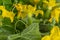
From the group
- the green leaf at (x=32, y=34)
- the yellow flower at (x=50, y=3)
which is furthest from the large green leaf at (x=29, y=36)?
the yellow flower at (x=50, y=3)

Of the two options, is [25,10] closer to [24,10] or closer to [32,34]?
[24,10]

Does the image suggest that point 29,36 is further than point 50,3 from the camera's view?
No

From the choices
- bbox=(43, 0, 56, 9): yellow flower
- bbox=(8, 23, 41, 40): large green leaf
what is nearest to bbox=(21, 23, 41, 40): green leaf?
bbox=(8, 23, 41, 40): large green leaf

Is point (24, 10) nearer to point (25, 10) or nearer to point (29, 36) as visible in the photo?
point (25, 10)

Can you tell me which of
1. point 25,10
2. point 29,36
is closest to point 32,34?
point 29,36

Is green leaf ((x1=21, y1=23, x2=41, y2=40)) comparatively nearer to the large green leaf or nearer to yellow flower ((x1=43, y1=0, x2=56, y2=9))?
the large green leaf

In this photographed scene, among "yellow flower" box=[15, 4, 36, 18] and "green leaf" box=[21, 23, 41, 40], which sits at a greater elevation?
"yellow flower" box=[15, 4, 36, 18]

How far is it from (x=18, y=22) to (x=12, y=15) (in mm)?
28

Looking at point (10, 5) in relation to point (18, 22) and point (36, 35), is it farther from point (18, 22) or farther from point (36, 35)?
point (36, 35)

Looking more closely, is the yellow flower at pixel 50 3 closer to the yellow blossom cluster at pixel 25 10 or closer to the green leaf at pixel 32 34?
the yellow blossom cluster at pixel 25 10

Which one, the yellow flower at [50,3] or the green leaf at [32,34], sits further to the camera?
the yellow flower at [50,3]

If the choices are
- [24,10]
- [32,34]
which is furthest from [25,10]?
[32,34]

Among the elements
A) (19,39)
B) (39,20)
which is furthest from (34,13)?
(19,39)

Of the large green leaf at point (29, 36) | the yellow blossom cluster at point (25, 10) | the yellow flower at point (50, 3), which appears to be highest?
the yellow flower at point (50, 3)
